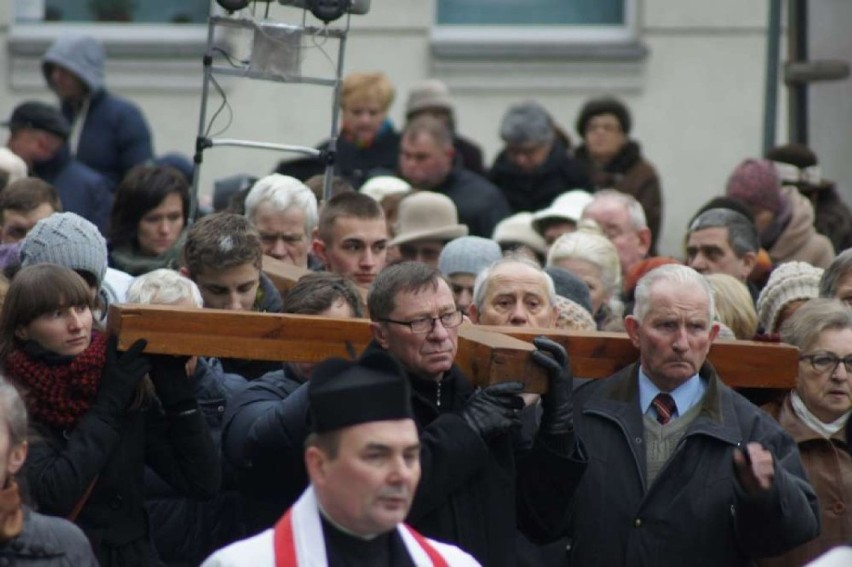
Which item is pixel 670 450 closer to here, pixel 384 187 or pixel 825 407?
pixel 825 407

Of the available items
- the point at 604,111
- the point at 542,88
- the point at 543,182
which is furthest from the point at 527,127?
the point at 542,88

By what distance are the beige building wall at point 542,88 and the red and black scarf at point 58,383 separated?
9089 mm

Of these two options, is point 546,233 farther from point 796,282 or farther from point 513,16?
point 513,16

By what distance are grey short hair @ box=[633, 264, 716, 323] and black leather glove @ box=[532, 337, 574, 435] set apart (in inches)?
24.5

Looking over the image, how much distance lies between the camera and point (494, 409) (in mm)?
6898

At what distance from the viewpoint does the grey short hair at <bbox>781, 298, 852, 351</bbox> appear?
797 cm

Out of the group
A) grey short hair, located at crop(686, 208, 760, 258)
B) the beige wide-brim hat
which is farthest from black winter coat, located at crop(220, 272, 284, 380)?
grey short hair, located at crop(686, 208, 760, 258)

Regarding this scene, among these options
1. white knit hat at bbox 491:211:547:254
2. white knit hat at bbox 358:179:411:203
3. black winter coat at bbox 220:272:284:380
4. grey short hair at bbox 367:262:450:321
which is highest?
white knit hat at bbox 358:179:411:203

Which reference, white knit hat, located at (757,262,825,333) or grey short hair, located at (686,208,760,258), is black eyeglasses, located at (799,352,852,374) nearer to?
white knit hat, located at (757,262,825,333)

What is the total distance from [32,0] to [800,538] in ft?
36.1

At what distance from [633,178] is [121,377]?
683 centimetres

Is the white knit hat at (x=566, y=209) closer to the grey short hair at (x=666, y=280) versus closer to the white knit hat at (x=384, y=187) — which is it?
the white knit hat at (x=384, y=187)

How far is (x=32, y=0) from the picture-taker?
16938mm

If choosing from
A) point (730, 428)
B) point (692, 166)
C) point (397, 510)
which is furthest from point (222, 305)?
point (692, 166)
